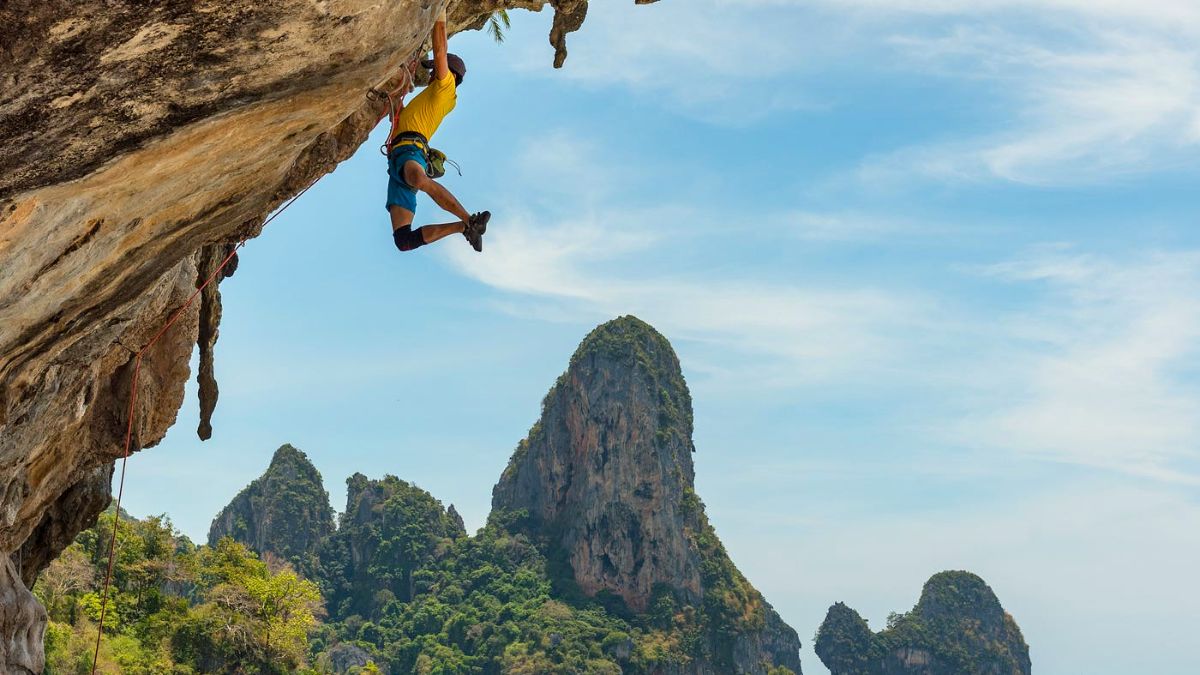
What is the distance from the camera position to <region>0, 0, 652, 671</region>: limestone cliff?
405 centimetres

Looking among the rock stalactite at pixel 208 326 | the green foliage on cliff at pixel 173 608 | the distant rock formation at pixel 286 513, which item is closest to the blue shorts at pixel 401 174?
the rock stalactite at pixel 208 326

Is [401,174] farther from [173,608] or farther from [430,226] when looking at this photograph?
[173,608]

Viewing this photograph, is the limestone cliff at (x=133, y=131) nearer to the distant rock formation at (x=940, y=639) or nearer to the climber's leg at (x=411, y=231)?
the climber's leg at (x=411, y=231)

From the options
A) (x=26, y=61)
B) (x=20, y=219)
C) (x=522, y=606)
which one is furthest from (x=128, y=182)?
(x=522, y=606)

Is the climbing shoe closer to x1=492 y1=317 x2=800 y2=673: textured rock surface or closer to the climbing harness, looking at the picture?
the climbing harness

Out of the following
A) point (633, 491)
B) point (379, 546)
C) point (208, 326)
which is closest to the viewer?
point (208, 326)

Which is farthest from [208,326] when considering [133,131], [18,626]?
[133,131]

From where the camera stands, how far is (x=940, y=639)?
126 meters

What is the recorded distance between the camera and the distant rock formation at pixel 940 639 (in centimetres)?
12544

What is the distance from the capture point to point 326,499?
12375cm

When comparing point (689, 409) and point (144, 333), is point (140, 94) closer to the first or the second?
point (144, 333)

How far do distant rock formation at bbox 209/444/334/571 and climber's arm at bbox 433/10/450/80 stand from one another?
11320 centimetres

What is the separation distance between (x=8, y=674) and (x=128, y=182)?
17.4 ft

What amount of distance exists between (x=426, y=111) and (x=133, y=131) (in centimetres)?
328
